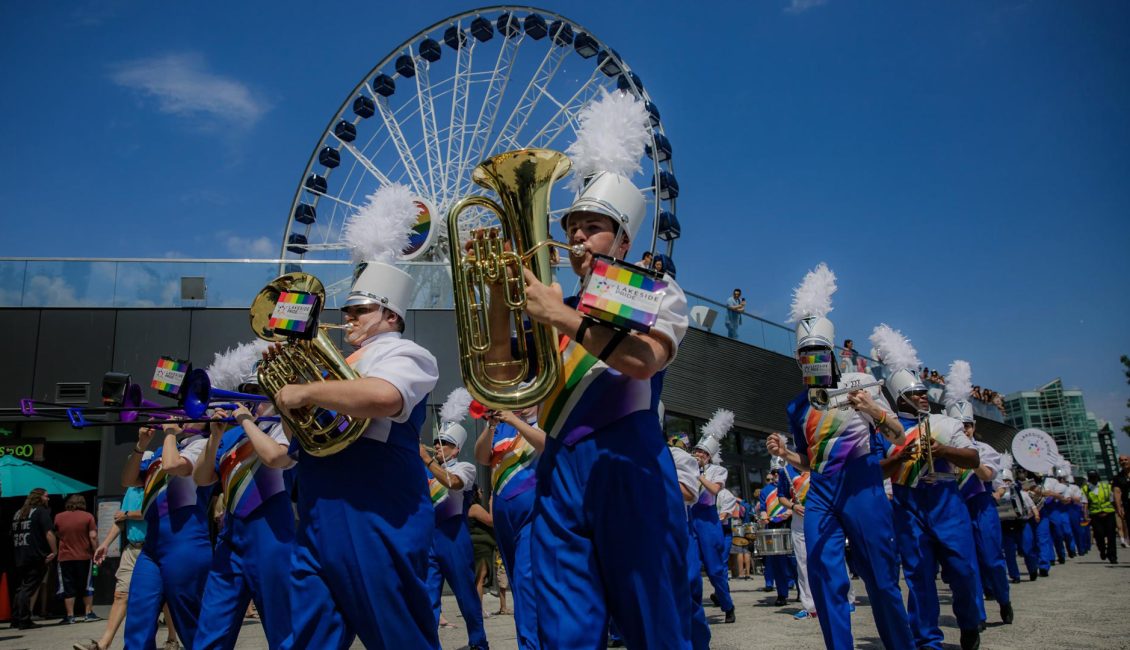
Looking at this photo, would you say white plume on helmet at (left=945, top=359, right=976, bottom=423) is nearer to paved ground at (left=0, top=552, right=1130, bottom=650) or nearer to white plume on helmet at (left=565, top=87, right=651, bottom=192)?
paved ground at (left=0, top=552, right=1130, bottom=650)

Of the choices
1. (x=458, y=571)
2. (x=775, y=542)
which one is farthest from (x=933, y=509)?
(x=775, y=542)

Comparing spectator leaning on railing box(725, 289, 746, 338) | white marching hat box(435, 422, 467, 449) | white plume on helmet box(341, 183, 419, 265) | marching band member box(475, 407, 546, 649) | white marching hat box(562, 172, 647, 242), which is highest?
spectator leaning on railing box(725, 289, 746, 338)

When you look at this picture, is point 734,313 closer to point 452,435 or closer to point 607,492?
point 452,435

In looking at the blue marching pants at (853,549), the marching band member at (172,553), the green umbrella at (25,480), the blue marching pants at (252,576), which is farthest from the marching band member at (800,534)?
the green umbrella at (25,480)

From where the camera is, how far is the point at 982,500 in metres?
10.3

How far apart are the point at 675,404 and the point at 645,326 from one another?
697 inches

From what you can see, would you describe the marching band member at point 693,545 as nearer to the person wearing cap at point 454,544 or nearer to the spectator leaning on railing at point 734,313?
the person wearing cap at point 454,544

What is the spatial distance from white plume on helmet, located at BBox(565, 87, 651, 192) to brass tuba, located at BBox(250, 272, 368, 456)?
1257 mm

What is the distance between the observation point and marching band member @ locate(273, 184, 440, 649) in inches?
131

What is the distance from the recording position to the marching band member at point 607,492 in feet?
8.91

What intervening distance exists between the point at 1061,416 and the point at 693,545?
105 meters

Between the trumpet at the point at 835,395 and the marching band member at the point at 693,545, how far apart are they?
1000 mm

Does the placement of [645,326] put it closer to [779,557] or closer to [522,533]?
[522,533]

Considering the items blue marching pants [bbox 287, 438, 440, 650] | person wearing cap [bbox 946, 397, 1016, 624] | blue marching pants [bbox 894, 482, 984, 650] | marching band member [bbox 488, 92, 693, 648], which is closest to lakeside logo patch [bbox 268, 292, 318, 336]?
blue marching pants [bbox 287, 438, 440, 650]
